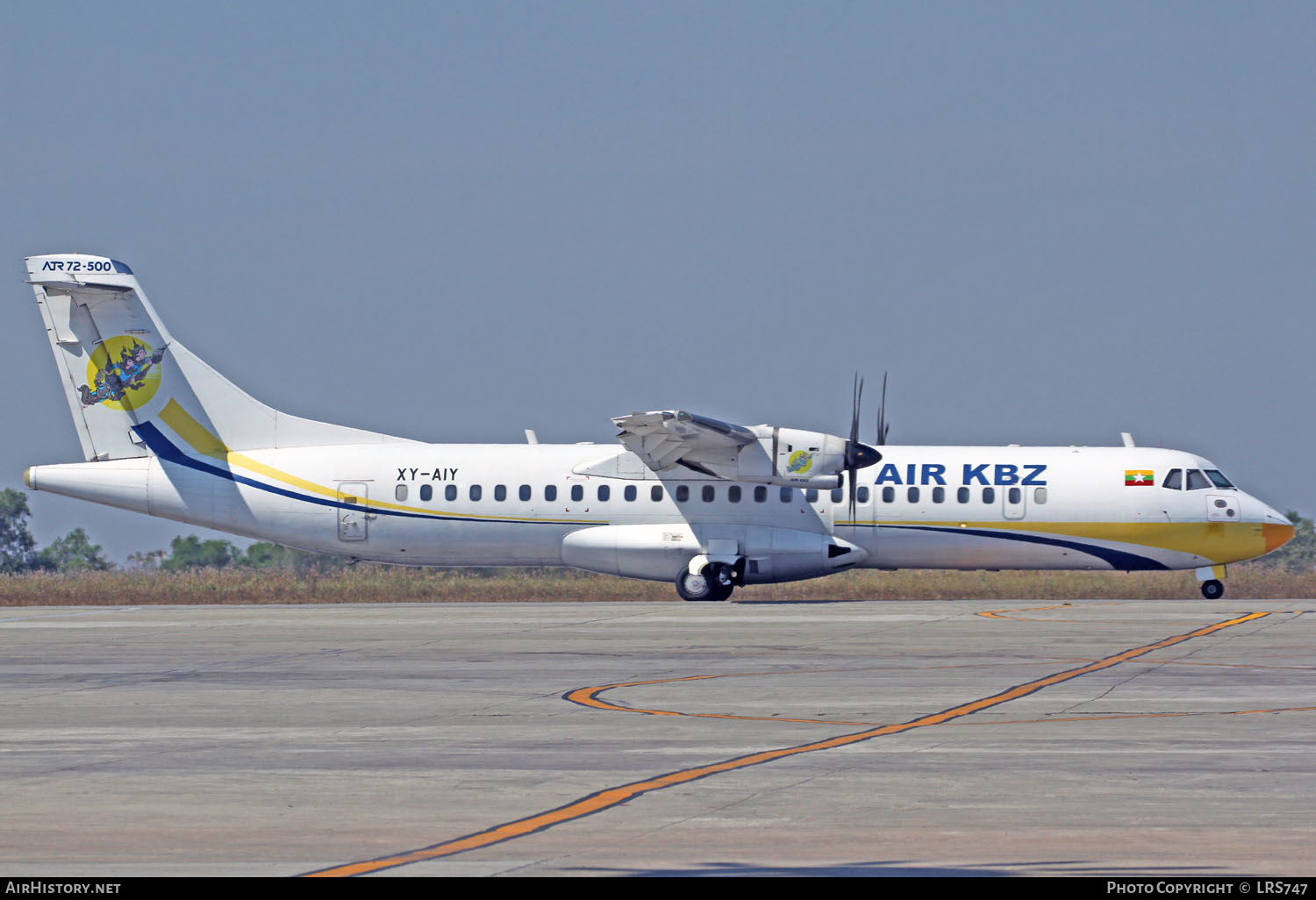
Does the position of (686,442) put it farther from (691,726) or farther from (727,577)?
(691,726)

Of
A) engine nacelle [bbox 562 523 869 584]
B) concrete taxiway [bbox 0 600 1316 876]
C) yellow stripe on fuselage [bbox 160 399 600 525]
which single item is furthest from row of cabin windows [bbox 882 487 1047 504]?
yellow stripe on fuselage [bbox 160 399 600 525]

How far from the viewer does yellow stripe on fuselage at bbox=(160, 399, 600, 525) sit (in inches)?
1414

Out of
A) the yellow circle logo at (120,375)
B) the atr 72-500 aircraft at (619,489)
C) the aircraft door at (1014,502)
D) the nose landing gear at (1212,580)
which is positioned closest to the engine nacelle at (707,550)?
the atr 72-500 aircraft at (619,489)

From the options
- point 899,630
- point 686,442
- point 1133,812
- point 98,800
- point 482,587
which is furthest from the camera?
point 482,587

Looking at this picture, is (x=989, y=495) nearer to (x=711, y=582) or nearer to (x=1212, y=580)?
(x=1212, y=580)

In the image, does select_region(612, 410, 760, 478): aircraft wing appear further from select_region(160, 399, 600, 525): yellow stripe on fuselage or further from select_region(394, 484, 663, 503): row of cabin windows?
select_region(160, 399, 600, 525): yellow stripe on fuselage

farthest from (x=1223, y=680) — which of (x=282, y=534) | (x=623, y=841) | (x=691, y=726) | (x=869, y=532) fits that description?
(x=282, y=534)

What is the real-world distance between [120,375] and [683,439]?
44.9 ft

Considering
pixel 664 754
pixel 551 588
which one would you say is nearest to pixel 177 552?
pixel 551 588

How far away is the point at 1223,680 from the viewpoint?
17406 mm

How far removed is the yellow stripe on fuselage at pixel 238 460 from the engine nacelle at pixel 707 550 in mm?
2632

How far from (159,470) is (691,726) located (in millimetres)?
25146

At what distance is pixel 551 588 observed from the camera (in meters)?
42.6

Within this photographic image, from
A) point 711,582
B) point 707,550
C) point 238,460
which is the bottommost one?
point 711,582
